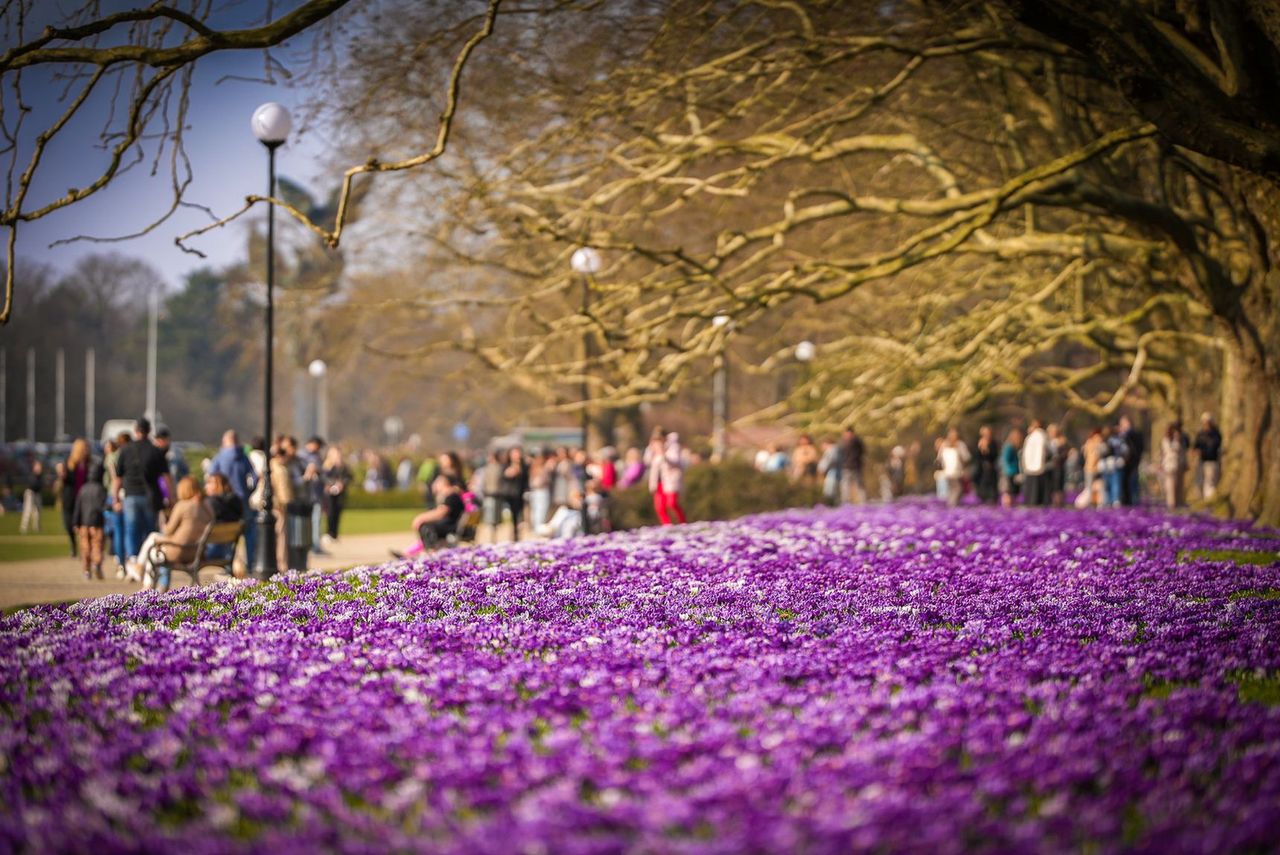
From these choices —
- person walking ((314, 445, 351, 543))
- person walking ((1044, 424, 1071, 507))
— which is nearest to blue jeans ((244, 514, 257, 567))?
person walking ((314, 445, 351, 543))

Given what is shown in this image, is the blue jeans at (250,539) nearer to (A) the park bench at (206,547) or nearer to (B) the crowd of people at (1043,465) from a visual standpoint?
(A) the park bench at (206,547)

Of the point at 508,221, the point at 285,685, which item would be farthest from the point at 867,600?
the point at 508,221

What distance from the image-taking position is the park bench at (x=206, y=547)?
14.7 metres

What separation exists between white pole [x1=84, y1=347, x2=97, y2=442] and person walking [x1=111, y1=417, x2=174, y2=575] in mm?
74170

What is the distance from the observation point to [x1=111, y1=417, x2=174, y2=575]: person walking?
57.4ft

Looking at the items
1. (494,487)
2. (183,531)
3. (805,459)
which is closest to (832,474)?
(805,459)

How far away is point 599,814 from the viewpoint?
4891 mm

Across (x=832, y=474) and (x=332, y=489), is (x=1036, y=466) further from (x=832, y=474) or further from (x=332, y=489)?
(x=332, y=489)

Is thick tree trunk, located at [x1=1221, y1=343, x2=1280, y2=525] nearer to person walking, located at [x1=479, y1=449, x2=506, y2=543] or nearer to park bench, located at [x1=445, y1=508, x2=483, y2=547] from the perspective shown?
park bench, located at [x1=445, y1=508, x2=483, y2=547]

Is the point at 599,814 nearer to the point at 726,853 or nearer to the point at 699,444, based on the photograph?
the point at 726,853

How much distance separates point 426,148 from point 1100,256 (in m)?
10.5

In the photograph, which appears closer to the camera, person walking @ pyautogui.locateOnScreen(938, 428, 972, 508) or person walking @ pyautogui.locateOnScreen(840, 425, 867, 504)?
person walking @ pyautogui.locateOnScreen(938, 428, 972, 508)

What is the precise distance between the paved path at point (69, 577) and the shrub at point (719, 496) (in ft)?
13.7

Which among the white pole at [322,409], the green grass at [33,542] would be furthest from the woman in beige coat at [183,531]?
the white pole at [322,409]
